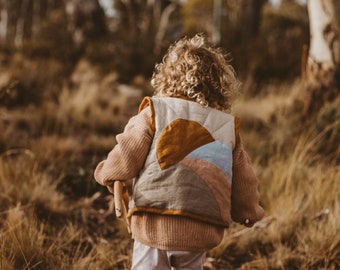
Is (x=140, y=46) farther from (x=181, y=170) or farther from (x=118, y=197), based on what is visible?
(x=181, y=170)

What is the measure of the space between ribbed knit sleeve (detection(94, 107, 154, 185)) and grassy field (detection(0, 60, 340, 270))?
93cm

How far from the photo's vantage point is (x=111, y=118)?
6.43 m

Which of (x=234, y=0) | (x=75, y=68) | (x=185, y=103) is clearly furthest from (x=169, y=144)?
(x=234, y=0)

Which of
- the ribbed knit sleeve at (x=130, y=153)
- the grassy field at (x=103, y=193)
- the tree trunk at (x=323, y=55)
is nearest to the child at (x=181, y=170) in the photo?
the ribbed knit sleeve at (x=130, y=153)

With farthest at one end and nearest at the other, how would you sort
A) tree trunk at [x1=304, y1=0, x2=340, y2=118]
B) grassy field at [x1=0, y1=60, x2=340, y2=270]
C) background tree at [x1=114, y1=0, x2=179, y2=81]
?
background tree at [x1=114, y1=0, x2=179, y2=81]
tree trunk at [x1=304, y1=0, x2=340, y2=118]
grassy field at [x1=0, y1=60, x2=340, y2=270]

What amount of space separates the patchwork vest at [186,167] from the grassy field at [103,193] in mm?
1007

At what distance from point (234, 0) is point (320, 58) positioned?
45.3ft

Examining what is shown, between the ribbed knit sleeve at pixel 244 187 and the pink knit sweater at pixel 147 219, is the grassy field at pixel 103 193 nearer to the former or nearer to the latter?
the pink knit sweater at pixel 147 219

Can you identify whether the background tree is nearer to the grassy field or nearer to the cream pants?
the grassy field

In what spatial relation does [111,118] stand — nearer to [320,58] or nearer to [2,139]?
[2,139]

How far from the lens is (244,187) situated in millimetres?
2311

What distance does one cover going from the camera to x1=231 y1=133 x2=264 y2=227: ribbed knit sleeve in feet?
7.55

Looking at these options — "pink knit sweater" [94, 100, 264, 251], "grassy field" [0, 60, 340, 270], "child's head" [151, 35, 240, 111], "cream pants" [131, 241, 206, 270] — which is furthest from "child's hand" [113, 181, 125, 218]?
"grassy field" [0, 60, 340, 270]

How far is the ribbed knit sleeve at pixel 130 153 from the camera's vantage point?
2.13m
